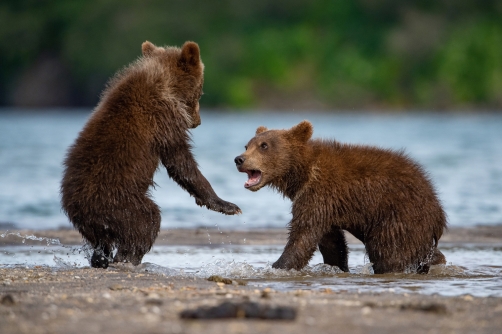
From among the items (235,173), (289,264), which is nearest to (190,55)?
(289,264)

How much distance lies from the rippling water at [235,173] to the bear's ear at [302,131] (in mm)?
1653

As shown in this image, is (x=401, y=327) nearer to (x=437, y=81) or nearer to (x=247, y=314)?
(x=247, y=314)

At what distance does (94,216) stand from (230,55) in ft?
181

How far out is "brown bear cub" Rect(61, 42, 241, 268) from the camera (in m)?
7.75

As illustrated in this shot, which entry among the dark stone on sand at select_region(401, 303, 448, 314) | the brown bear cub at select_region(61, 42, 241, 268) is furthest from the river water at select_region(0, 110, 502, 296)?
the dark stone on sand at select_region(401, 303, 448, 314)

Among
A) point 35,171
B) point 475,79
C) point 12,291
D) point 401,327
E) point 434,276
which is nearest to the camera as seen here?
point 401,327

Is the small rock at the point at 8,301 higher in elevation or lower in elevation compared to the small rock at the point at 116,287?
lower

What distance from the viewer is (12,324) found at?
5.20m

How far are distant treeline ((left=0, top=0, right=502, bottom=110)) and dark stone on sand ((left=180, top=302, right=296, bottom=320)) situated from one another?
5137cm

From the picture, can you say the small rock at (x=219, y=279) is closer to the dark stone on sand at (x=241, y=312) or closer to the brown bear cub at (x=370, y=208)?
the brown bear cub at (x=370, y=208)

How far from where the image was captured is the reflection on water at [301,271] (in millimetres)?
7137

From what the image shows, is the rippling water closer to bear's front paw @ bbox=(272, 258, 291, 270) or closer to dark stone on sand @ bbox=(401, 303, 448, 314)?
bear's front paw @ bbox=(272, 258, 291, 270)

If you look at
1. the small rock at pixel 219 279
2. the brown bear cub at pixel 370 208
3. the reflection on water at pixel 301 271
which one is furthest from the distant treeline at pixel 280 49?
the small rock at pixel 219 279

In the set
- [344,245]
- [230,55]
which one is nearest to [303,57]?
[230,55]
